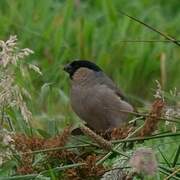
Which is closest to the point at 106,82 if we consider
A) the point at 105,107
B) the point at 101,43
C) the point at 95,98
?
the point at 95,98

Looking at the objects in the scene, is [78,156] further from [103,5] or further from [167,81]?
[103,5]

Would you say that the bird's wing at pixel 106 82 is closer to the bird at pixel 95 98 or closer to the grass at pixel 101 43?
the bird at pixel 95 98

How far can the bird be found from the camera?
212 inches

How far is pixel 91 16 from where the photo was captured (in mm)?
8555

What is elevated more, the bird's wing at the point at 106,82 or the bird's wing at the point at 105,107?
the bird's wing at the point at 106,82

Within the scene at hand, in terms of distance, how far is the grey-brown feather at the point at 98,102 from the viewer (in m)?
5.38

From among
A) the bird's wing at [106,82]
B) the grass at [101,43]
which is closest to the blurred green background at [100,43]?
the grass at [101,43]

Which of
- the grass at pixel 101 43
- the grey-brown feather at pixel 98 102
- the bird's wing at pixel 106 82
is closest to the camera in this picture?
the grey-brown feather at pixel 98 102

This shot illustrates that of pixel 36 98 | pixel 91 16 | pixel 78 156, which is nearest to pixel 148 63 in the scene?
pixel 91 16

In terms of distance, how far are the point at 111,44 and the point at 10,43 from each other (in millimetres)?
4129

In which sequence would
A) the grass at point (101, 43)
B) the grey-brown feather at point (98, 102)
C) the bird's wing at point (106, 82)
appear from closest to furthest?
the grey-brown feather at point (98, 102) < the bird's wing at point (106, 82) < the grass at point (101, 43)

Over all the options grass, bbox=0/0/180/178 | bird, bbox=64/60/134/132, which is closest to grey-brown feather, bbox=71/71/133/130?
bird, bbox=64/60/134/132

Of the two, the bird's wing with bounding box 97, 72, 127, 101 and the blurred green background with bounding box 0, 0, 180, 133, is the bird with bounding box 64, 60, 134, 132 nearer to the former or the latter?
the bird's wing with bounding box 97, 72, 127, 101

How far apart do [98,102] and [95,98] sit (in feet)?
0.12
